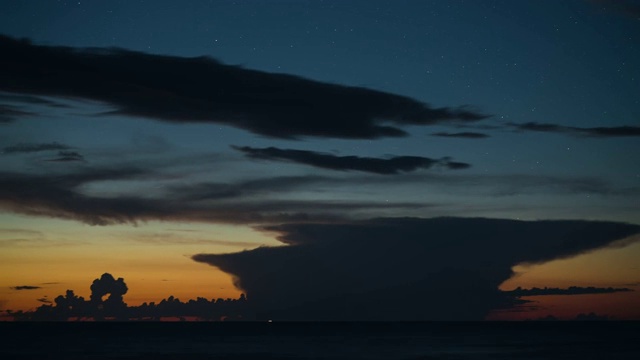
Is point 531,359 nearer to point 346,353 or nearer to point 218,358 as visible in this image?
point 346,353

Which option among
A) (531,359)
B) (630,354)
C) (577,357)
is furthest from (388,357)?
(630,354)

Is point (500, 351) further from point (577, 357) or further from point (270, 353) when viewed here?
point (270, 353)

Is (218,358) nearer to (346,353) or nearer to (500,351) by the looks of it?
(346,353)

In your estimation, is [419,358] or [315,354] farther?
[315,354]

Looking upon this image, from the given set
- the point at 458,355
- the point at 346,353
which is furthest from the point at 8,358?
the point at 458,355

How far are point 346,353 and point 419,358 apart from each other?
588 inches

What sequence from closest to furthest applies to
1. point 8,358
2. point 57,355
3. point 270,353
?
point 8,358
point 57,355
point 270,353

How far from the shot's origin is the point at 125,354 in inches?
4289

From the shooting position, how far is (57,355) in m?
104

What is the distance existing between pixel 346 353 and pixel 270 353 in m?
11.2

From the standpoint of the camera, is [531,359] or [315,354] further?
[315,354]

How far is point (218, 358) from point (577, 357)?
45.5 m

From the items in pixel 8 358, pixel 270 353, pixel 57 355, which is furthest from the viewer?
pixel 270 353

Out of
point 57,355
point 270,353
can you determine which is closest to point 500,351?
point 270,353
